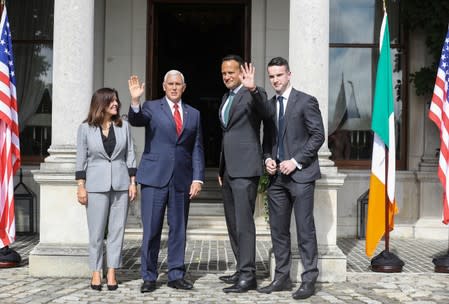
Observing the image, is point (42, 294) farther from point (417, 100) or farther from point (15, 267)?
point (417, 100)

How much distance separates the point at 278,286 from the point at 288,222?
652mm

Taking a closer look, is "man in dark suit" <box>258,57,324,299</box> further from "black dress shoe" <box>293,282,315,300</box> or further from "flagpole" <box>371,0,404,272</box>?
"flagpole" <box>371,0,404,272</box>

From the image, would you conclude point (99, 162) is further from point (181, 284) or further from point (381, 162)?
point (381, 162)

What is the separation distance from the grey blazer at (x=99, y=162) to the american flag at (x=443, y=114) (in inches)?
158

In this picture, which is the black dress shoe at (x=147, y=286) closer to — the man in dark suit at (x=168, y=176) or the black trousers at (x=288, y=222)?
the man in dark suit at (x=168, y=176)

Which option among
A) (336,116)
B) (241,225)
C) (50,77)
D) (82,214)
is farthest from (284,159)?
(50,77)

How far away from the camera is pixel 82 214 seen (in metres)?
7.66

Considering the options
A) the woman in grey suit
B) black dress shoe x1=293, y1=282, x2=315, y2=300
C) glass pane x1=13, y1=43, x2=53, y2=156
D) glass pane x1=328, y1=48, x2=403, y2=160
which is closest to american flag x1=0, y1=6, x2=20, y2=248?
the woman in grey suit

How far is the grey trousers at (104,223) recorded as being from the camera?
6.88m

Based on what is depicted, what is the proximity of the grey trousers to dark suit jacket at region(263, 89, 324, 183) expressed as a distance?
175 cm

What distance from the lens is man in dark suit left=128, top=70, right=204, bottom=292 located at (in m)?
6.95

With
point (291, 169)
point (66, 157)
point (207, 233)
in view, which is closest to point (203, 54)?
point (207, 233)

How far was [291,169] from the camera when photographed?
22.1 feet

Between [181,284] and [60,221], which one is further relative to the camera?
[60,221]
